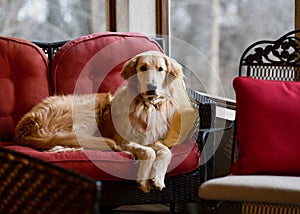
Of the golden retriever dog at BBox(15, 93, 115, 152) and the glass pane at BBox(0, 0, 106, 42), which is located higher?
the glass pane at BBox(0, 0, 106, 42)

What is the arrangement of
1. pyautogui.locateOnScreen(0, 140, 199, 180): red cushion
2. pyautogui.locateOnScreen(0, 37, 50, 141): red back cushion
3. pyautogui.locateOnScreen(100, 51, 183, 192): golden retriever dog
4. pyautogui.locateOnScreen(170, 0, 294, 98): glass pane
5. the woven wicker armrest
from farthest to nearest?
pyautogui.locateOnScreen(170, 0, 294, 98): glass pane, pyautogui.locateOnScreen(0, 37, 50, 141): red back cushion, pyautogui.locateOnScreen(100, 51, 183, 192): golden retriever dog, pyautogui.locateOnScreen(0, 140, 199, 180): red cushion, the woven wicker armrest

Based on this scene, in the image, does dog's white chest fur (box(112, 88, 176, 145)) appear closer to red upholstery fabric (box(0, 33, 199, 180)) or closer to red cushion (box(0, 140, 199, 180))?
red cushion (box(0, 140, 199, 180))

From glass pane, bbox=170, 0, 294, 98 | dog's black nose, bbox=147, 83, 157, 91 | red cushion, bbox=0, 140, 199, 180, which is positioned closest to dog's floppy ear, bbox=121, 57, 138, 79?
dog's black nose, bbox=147, 83, 157, 91

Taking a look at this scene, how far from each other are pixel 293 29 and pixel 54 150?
1.46m

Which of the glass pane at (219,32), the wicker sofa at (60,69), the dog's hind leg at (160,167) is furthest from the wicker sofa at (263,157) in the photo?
the glass pane at (219,32)

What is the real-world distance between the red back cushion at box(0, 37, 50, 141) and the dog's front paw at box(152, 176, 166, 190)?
0.89m

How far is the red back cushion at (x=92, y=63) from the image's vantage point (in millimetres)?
3055

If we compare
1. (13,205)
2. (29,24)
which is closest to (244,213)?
(13,205)

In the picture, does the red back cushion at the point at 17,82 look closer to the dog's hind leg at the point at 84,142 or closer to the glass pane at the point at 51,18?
the dog's hind leg at the point at 84,142

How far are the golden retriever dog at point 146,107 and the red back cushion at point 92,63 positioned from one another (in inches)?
11.3

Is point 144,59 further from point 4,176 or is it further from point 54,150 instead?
point 4,176

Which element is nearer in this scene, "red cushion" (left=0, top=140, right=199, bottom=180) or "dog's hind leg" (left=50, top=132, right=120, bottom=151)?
"red cushion" (left=0, top=140, right=199, bottom=180)

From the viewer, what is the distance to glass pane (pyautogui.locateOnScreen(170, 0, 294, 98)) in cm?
319

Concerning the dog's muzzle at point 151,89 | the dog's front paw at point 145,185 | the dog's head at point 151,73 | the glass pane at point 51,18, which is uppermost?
the glass pane at point 51,18
